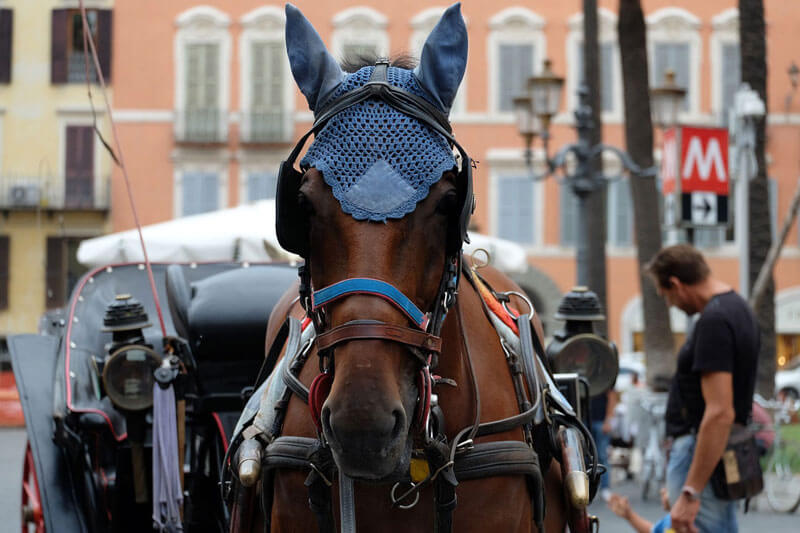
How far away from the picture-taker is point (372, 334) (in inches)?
105

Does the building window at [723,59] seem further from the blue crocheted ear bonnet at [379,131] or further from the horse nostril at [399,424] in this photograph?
the horse nostril at [399,424]

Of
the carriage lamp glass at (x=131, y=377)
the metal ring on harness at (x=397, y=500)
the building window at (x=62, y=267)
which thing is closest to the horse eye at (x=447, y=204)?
the metal ring on harness at (x=397, y=500)

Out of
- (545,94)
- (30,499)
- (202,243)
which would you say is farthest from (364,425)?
(545,94)

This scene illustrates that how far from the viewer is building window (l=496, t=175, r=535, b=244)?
3481 cm

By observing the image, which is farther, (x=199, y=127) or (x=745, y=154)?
(x=199, y=127)

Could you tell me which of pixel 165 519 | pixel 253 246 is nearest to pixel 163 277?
pixel 165 519

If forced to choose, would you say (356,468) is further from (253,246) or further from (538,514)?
(253,246)

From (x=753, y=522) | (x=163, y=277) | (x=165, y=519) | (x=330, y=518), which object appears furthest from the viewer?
(x=753, y=522)

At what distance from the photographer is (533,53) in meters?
35.6

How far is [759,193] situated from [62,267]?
74.2 feet

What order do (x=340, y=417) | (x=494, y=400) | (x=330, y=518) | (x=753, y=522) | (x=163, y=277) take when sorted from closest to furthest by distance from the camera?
(x=340, y=417)
(x=330, y=518)
(x=494, y=400)
(x=163, y=277)
(x=753, y=522)

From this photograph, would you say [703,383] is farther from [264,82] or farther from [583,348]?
[264,82]

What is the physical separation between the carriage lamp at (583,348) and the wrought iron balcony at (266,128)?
3029 centimetres

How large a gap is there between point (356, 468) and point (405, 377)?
9.0 inches
